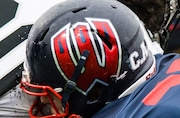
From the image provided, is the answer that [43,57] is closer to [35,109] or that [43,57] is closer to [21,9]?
[35,109]

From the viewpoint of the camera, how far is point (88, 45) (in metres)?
1.98

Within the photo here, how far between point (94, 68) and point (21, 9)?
56cm

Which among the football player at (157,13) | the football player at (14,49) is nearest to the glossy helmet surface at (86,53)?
the football player at (14,49)

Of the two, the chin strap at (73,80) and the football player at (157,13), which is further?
the football player at (157,13)

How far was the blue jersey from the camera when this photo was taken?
1900 mm

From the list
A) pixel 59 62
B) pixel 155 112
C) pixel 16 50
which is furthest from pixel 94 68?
pixel 16 50

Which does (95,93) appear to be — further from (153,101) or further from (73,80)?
(153,101)

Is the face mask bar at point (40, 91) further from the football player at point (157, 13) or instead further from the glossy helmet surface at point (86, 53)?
the football player at point (157, 13)

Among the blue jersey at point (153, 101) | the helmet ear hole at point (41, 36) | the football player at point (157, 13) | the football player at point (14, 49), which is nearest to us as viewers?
the blue jersey at point (153, 101)

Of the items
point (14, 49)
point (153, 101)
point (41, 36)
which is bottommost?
point (153, 101)

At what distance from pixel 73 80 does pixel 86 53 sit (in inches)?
4.0

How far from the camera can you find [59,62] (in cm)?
200

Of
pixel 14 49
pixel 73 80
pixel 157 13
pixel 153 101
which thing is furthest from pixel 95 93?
pixel 157 13

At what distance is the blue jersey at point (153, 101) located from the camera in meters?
1.90
